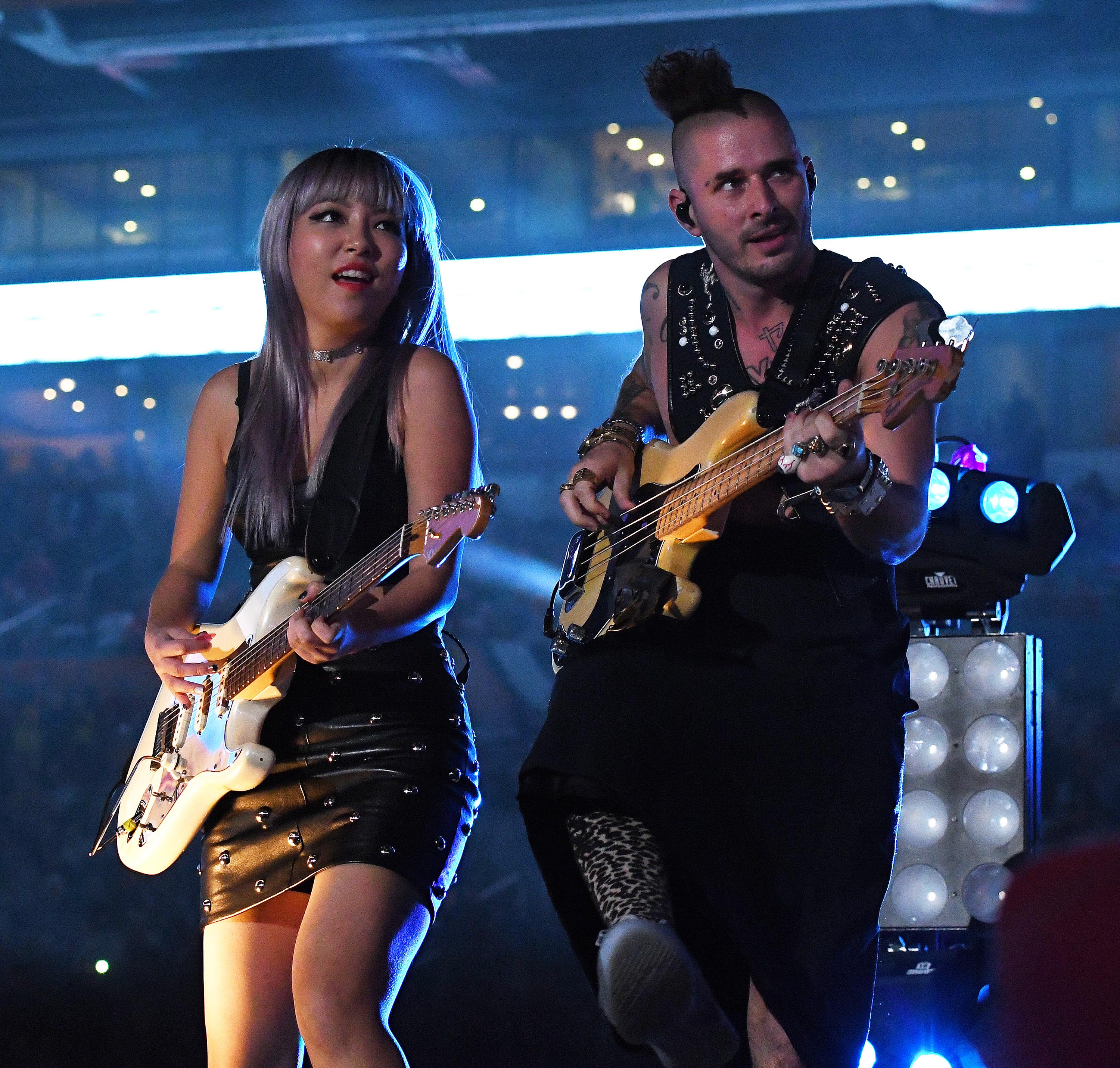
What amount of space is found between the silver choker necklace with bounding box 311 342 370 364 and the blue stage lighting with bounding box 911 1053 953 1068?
7.89 feet

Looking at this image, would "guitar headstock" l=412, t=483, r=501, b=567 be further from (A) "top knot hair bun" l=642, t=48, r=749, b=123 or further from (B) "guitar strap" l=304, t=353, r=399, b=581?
(A) "top knot hair bun" l=642, t=48, r=749, b=123

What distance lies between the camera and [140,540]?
23.4 ft

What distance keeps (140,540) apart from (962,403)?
177 inches

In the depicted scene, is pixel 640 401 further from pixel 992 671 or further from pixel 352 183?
pixel 992 671

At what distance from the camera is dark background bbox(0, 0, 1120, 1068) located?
5.84 meters

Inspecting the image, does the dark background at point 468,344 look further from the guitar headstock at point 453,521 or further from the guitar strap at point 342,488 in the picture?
the guitar headstock at point 453,521

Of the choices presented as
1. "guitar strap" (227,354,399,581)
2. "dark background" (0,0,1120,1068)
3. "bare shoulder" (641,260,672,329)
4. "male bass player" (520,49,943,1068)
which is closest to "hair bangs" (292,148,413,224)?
"guitar strap" (227,354,399,581)

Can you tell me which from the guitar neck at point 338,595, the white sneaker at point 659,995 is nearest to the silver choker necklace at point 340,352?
the guitar neck at point 338,595

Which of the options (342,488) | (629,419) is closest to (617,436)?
(629,419)

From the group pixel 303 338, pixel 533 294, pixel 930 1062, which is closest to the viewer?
pixel 303 338

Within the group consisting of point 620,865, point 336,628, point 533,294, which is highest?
point 533,294

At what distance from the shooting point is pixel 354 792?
2.43m

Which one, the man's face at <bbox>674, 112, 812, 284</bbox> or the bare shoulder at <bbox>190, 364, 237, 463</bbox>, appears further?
the bare shoulder at <bbox>190, 364, 237, 463</bbox>

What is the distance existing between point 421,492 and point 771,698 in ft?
2.63
